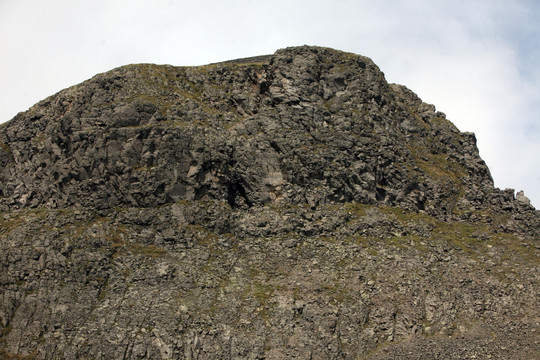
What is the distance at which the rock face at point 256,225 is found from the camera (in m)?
65.2

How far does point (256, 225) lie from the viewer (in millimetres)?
78125

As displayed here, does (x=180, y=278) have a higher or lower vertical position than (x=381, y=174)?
lower

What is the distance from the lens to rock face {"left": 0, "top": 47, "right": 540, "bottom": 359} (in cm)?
6525

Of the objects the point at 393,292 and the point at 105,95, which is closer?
the point at 393,292

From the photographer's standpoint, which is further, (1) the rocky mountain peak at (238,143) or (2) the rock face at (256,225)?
(1) the rocky mountain peak at (238,143)

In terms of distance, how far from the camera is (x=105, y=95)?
84.6 metres

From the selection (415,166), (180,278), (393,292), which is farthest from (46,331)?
(415,166)

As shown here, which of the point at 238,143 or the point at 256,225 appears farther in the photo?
the point at 238,143

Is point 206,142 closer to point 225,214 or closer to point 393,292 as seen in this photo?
point 225,214

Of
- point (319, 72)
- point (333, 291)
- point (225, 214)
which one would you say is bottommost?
point (333, 291)

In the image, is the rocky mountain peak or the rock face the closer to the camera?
the rock face

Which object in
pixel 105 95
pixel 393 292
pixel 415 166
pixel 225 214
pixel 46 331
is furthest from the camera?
pixel 415 166

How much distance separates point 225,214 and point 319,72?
90.2 feet

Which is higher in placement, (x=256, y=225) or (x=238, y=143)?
(x=238, y=143)
